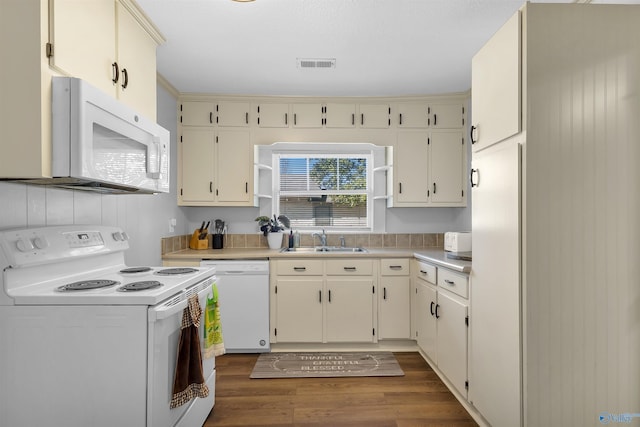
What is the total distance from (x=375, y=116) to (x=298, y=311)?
2.10m

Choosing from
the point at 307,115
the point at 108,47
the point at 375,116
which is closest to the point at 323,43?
the point at 307,115

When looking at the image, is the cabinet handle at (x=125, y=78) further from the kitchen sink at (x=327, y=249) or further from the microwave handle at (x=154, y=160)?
the kitchen sink at (x=327, y=249)

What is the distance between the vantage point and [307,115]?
11.8ft

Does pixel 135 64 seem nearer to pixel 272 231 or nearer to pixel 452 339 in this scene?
pixel 272 231

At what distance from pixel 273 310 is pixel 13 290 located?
2016mm

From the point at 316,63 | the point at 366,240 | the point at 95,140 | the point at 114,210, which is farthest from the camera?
the point at 366,240

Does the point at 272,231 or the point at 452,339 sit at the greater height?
the point at 272,231

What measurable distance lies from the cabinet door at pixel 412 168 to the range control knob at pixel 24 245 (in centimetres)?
294

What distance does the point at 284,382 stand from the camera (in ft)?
8.69

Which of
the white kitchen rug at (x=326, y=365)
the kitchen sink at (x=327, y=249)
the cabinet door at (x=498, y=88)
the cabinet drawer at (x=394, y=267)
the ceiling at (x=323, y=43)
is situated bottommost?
the white kitchen rug at (x=326, y=365)

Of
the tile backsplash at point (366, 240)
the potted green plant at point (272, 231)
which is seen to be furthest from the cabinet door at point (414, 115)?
the potted green plant at point (272, 231)

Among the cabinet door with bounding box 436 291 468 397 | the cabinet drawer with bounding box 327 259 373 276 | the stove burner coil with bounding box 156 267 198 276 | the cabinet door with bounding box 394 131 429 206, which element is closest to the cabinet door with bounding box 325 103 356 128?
the cabinet door with bounding box 394 131 429 206

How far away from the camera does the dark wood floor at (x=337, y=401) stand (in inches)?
84.8

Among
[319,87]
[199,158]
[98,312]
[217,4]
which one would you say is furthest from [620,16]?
[199,158]
